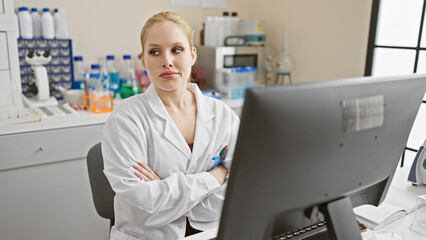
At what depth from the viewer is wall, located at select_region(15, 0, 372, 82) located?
258 cm

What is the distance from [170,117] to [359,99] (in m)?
0.79

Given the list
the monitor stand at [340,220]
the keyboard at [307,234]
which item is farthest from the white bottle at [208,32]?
the monitor stand at [340,220]

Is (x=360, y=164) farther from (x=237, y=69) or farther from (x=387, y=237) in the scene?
(x=237, y=69)

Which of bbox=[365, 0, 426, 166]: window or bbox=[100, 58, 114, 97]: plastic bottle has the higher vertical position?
bbox=[365, 0, 426, 166]: window

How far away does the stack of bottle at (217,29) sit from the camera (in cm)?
301

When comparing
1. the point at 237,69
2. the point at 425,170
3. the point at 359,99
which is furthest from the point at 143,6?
the point at 359,99

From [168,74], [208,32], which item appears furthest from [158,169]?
[208,32]

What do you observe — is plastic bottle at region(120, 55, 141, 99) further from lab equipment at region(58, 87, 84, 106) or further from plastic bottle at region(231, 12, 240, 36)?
plastic bottle at region(231, 12, 240, 36)

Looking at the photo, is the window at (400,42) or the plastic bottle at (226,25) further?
the plastic bottle at (226,25)

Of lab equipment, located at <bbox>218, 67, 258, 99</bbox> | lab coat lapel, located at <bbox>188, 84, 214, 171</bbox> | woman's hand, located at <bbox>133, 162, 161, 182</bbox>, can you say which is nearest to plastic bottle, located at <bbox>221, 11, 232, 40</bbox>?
lab equipment, located at <bbox>218, 67, 258, 99</bbox>

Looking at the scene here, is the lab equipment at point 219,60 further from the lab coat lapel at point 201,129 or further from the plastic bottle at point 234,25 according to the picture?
the lab coat lapel at point 201,129

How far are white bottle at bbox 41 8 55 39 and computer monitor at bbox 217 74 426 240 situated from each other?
2248mm

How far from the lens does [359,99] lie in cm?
70

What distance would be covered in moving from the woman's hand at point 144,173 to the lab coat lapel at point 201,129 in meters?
0.15
